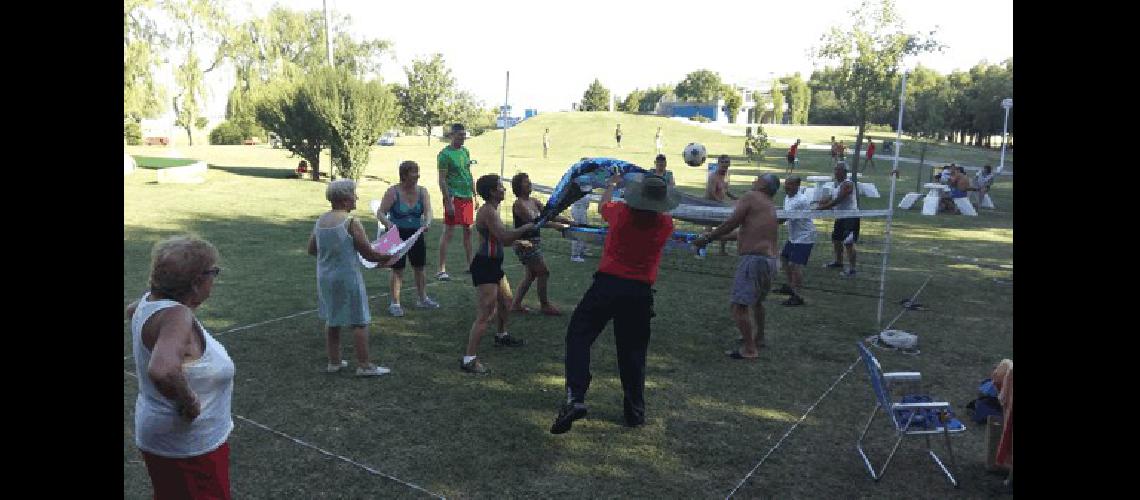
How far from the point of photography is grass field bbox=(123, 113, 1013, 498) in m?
4.40

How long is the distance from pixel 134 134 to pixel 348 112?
98.1 ft

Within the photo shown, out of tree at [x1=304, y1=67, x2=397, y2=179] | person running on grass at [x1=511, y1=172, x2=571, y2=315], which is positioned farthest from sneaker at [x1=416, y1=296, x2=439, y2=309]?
tree at [x1=304, y1=67, x2=397, y2=179]

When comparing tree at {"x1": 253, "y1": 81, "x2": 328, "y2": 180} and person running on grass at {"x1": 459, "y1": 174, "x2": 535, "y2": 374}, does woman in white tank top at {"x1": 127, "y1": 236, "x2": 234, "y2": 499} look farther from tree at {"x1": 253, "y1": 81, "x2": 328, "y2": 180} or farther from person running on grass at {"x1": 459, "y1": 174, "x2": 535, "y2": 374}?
tree at {"x1": 253, "y1": 81, "x2": 328, "y2": 180}

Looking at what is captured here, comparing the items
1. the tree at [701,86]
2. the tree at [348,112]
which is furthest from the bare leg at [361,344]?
the tree at [701,86]

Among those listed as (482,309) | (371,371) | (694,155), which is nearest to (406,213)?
(482,309)

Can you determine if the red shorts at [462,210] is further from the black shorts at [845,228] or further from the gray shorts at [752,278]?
the black shorts at [845,228]

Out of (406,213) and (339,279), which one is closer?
(339,279)

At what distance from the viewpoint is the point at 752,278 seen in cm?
663

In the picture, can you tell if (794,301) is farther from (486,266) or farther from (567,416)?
(567,416)

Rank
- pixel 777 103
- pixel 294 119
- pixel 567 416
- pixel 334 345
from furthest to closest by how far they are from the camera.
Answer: pixel 777 103 < pixel 294 119 < pixel 334 345 < pixel 567 416

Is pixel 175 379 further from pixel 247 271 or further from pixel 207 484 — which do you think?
pixel 247 271

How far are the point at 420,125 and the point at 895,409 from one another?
49435mm
